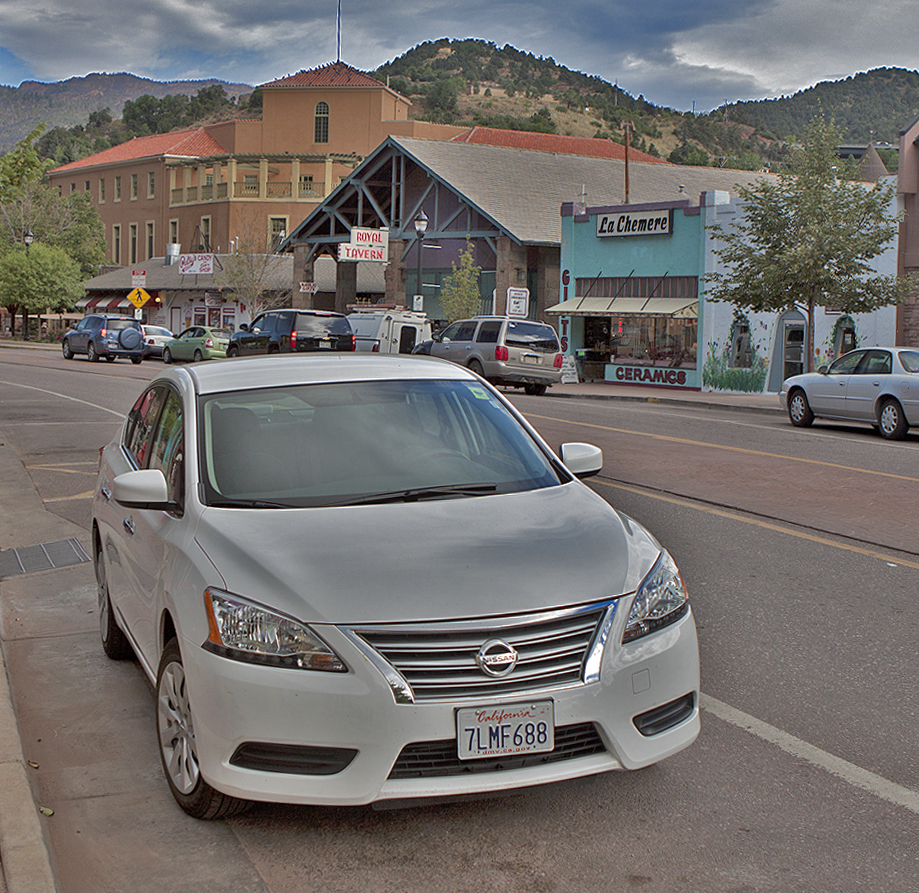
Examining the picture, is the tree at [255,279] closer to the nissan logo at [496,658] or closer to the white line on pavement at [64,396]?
the white line on pavement at [64,396]

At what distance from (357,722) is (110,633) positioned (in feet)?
9.06

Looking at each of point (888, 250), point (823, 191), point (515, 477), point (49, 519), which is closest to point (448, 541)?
point (515, 477)

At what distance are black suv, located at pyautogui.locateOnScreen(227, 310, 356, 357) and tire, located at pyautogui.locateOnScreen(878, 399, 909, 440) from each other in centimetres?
1515

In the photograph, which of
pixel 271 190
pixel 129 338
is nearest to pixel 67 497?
pixel 129 338

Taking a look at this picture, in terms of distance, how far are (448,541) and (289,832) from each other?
1.16m

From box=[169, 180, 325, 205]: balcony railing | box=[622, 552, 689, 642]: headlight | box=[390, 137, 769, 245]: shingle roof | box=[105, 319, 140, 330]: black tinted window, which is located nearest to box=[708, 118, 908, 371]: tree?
box=[390, 137, 769, 245]: shingle roof

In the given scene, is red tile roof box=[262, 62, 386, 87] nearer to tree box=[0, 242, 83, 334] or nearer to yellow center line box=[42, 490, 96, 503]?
tree box=[0, 242, 83, 334]

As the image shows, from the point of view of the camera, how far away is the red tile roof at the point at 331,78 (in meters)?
76.7

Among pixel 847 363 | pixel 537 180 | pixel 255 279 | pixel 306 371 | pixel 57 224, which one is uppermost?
pixel 57 224

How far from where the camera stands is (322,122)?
253 feet

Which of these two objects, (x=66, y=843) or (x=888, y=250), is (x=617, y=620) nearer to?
(x=66, y=843)

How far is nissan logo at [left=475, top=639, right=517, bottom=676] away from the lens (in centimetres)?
358

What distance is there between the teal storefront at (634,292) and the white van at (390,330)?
6.57 meters

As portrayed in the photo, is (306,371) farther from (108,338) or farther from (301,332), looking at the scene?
(108,338)
